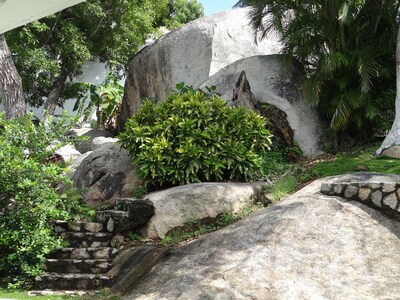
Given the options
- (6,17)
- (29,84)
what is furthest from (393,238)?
(29,84)

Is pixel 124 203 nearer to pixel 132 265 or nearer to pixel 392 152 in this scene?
pixel 132 265

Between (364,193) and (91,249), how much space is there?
400 cm

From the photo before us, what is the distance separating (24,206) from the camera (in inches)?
340

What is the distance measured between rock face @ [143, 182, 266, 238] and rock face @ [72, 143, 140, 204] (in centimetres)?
168

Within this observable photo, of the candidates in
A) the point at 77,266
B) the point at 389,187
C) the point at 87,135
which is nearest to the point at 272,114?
the point at 389,187

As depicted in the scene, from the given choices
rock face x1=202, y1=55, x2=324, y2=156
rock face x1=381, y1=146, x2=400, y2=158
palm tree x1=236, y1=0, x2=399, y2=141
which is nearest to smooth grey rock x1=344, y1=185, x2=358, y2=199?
rock face x1=381, y1=146, x2=400, y2=158

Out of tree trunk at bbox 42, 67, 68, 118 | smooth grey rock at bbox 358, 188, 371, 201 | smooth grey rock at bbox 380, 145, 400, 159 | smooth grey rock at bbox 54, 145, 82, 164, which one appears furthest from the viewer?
tree trunk at bbox 42, 67, 68, 118

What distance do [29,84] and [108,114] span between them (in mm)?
3485

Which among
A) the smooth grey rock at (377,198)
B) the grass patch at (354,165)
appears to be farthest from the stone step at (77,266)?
the grass patch at (354,165)

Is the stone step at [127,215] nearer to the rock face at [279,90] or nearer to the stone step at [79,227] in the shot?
the stone step at [79,227]

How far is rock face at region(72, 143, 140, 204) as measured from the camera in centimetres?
1101

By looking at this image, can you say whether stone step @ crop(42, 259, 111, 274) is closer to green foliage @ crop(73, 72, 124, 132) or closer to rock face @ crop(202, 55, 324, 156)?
rock face @ crop(202, 55, 324, 156)

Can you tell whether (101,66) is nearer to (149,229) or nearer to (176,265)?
(149,229)

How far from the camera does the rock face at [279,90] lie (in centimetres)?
1350
